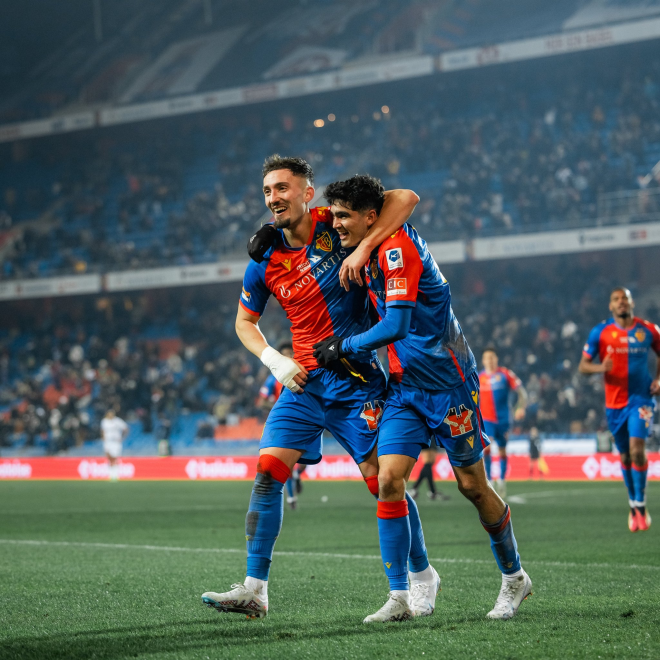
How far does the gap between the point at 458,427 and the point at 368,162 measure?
30.8 m

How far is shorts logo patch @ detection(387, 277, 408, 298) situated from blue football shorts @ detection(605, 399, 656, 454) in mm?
6278

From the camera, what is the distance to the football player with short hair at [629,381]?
1023 centimetres

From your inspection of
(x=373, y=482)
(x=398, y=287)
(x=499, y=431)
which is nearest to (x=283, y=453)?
(x=373, y=482)

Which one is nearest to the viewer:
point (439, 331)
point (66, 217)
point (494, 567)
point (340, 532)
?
point (439, 331)

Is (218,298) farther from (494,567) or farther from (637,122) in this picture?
(494,567)

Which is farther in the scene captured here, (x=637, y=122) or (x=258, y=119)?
(x=258, y=119)

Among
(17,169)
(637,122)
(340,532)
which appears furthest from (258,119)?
(340,532)

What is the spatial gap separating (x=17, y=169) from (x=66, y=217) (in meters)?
5.78

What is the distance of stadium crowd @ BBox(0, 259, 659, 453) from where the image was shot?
2744cm

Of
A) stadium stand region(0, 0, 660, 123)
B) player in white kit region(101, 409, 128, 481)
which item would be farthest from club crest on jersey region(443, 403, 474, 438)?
stadium stand region(0, 0, 660, 123)

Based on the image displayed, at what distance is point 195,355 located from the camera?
33.7 metres

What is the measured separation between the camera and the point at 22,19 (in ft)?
144

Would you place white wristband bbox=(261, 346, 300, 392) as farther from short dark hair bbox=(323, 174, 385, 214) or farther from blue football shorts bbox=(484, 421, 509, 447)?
blue football shorts bbox=(484, 421, 509, 447)

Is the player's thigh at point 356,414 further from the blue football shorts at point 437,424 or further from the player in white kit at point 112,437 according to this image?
the player in white kit at point 112,437
